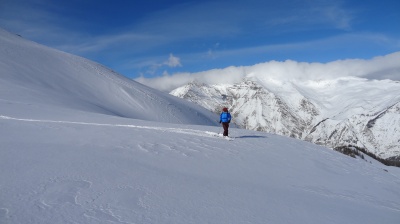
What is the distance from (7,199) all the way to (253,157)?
1241 centimetres

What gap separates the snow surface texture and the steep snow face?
15.3 meters

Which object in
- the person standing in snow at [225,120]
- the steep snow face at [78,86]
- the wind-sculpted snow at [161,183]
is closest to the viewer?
the wind-sculpted snow at [161,183]

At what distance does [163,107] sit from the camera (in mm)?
59219

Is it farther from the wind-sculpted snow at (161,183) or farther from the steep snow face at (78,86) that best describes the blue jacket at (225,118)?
the steep snow face at (78,86)

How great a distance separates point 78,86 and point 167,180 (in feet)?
144

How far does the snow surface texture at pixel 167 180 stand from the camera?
7.70 metres

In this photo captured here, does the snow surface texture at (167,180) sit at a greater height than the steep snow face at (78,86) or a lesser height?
lesser

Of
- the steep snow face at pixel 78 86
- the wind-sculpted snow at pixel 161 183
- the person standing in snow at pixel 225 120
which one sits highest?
the steep snow face at pixel 78 86

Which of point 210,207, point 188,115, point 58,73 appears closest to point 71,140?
point 210,207

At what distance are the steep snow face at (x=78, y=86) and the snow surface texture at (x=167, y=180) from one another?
1528 cm

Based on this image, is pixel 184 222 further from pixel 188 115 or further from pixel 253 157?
pixel 188 115

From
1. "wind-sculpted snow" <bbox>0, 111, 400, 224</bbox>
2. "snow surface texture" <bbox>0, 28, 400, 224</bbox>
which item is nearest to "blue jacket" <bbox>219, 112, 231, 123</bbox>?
"snow surface texture" <bbox>0, 28, 400, 224</bbox>

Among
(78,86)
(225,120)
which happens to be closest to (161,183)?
(225,120)

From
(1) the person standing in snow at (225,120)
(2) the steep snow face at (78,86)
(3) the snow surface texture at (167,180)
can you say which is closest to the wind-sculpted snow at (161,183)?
(3) the snow surface texture at (167,180)
